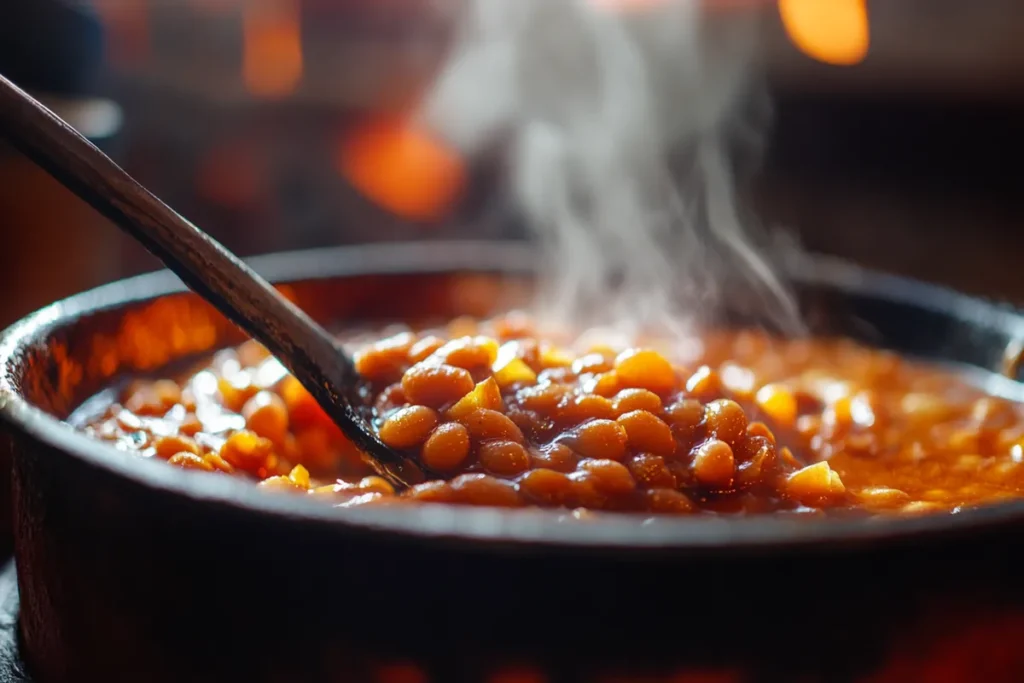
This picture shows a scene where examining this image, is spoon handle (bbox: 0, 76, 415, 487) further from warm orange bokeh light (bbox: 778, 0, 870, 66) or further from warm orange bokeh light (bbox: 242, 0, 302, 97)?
warm orange bokeh light (bbox: 242, 0, 302, 97)

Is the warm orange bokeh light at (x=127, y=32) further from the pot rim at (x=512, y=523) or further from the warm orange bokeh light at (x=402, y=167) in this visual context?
the pot rim at (x=512, y=523)

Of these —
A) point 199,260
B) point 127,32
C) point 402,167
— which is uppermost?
point 127,32

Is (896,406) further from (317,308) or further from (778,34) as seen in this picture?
(778,34)

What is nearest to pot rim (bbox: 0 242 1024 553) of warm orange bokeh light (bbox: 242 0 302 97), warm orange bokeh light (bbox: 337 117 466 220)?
warm orange bokeh light (bbox: 337 117 466 220)

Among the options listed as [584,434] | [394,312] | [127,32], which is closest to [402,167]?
[127,32]

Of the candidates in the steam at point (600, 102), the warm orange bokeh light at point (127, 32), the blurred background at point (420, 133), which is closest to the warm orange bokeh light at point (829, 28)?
the blurred background at point (420, 133)

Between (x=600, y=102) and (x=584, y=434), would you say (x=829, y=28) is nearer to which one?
(x=600, y=102)
